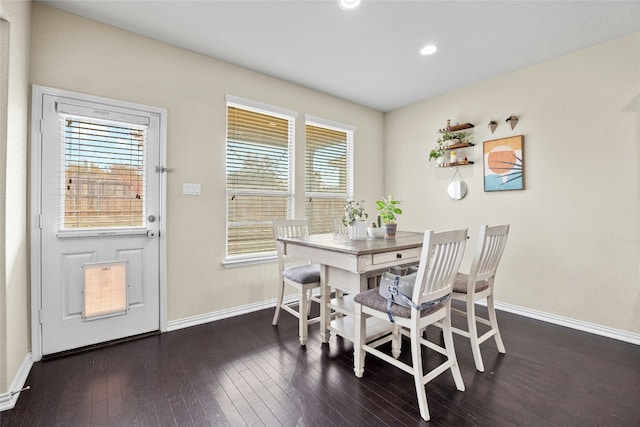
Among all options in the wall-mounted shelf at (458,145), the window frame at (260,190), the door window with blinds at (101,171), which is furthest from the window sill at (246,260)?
the wall-mounted shelf at (458,145)

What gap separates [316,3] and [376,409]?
2.77 m

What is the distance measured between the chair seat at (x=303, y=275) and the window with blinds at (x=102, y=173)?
1402mm

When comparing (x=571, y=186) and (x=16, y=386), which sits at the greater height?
(x=571, y=186)

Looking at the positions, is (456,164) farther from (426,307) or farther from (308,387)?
(308,387)

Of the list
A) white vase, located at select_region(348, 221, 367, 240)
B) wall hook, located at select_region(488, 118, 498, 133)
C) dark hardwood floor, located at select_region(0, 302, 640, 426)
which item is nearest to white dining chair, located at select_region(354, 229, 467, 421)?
dark hardwood floor, located at select_region(0, 302, 640, 426)

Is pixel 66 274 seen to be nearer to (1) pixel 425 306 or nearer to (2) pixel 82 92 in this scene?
(2) pixel 82 92

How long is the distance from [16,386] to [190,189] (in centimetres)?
179

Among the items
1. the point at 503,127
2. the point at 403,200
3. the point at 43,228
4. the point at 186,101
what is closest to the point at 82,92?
the point at 186,101

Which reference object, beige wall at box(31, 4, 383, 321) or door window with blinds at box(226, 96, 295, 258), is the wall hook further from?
beige wall at box(31, 4, 383, 321)

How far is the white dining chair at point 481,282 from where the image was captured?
2.09m

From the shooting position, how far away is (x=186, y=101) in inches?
113

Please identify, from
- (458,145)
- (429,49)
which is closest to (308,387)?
(429,49)

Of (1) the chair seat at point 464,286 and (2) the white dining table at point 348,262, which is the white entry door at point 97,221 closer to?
(2) the white dining table at point 348,262

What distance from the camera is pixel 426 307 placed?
1.74 m
